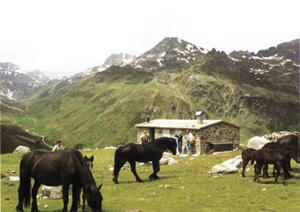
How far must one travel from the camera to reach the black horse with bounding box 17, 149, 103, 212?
10.8m

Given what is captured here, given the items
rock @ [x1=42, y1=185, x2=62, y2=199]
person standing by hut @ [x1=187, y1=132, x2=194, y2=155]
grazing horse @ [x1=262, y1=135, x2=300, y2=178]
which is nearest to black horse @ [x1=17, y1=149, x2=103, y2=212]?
rock @ [x1=42, y1=185, x2=62, y2=199]

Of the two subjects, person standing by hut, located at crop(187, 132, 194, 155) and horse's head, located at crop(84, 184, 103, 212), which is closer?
horse's head, located at crop(84, 184, 103, 212)

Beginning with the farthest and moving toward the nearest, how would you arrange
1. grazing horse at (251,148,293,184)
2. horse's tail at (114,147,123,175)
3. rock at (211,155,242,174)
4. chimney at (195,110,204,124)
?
1. chimney at (195,110,204,124)
2. rock at (211,155,242,174)
3. horse's tail at (114,147,123,175)
4. grazing horse at (251,148,293,184)

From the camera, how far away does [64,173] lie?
10.9 metres

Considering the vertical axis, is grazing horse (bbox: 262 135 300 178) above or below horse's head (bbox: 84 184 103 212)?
above

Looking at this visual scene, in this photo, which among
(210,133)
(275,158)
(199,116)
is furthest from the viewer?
(199,116)

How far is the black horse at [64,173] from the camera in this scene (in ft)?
35.6

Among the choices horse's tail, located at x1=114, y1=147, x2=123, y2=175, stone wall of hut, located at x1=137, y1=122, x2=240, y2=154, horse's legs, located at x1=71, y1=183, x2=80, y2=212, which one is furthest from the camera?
stone wall of hut, located at x1=137, y1=122, x2=240, y2=154

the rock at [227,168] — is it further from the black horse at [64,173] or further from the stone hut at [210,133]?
the stone hut at [210,133]

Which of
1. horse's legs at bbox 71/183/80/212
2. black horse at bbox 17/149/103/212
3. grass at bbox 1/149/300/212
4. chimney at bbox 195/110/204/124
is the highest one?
chimney at bbox 195/110/204/124

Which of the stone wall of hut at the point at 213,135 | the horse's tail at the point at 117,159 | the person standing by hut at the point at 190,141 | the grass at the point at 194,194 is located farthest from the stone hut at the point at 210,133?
the horse's tail at the point at 117,159

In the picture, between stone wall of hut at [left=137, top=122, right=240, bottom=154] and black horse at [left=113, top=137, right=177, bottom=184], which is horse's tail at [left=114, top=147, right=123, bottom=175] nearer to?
black horse at [left=113, top=137, right=177, bottom=184]

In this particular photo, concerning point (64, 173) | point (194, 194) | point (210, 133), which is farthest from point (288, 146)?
point (210, 133)

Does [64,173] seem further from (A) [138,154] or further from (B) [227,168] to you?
(B) [227,168]
